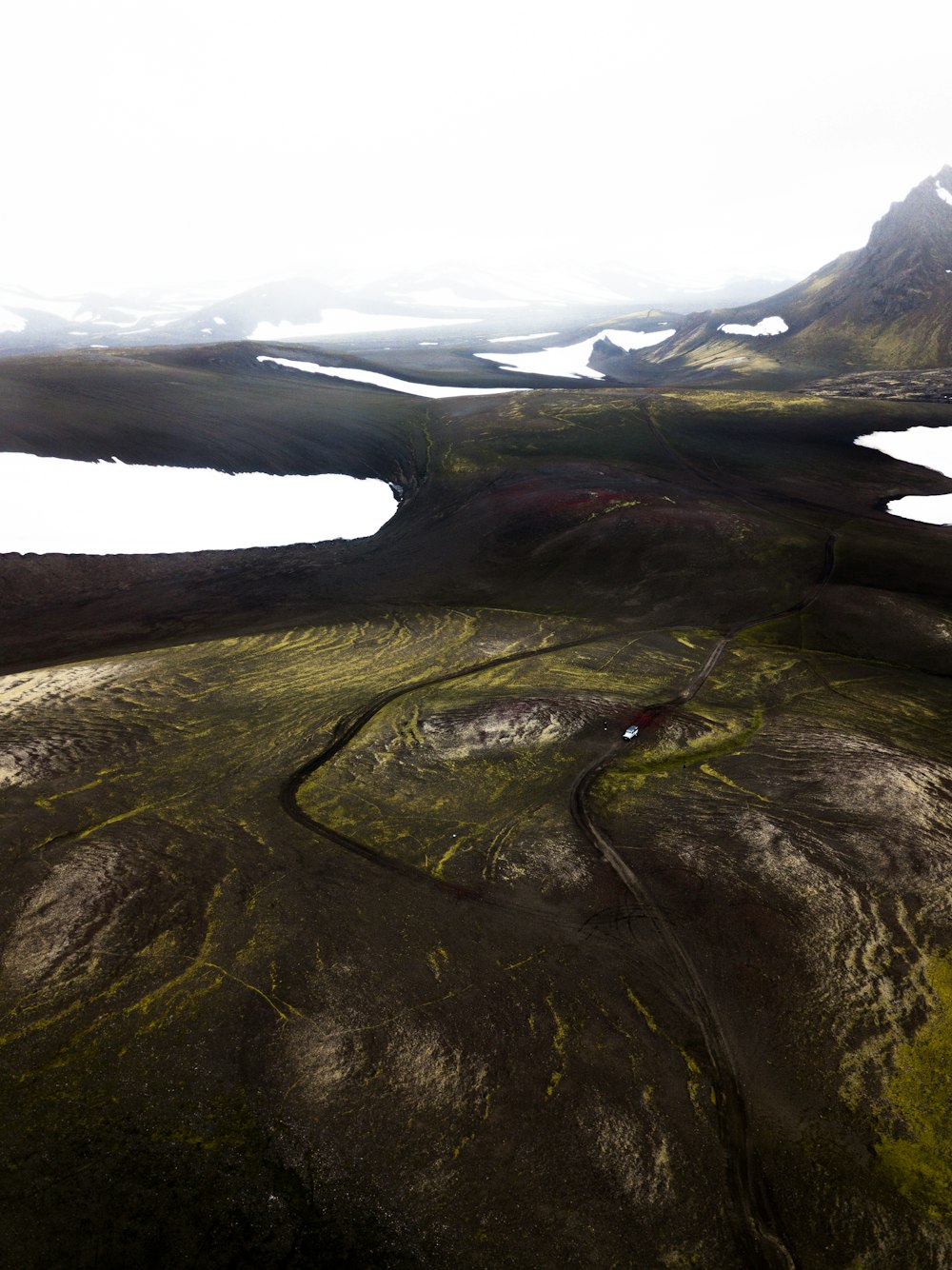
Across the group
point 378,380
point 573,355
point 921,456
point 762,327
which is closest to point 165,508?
point 378,380

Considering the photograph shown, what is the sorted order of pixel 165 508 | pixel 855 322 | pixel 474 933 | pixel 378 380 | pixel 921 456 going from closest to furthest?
1. pixel 474 933
2. pixel 165 508
3. pixel 921 456
4. pixel 378 380
5. pixel 855 322

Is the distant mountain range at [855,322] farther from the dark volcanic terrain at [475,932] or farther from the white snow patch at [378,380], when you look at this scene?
the dark volcanic terrain at [475,932]

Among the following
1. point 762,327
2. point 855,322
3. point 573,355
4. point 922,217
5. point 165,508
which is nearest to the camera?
point 165,508

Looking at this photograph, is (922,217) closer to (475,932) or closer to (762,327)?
(762,327)

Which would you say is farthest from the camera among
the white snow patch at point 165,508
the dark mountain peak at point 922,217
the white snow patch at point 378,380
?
the dark mountain peak at point 922,217

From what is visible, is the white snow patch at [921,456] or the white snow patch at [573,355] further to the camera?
the white snow patch at [573,355]

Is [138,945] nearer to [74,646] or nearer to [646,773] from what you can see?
[646,773]

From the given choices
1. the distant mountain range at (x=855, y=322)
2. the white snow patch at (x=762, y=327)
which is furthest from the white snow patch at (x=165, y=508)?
the white snow patch at (x=762, y=327)
